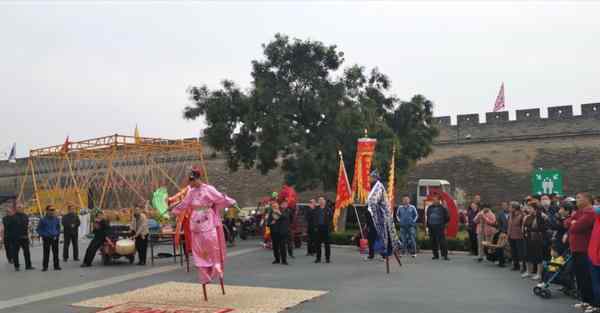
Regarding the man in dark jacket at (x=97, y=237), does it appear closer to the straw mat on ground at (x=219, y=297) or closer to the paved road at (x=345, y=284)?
the paved road at (x=345, y=284)

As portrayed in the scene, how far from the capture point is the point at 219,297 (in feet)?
28.1

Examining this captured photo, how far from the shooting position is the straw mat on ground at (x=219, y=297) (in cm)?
784

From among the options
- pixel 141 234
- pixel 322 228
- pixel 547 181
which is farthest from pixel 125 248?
pixel 547 181

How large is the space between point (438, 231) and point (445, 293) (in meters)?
5.07

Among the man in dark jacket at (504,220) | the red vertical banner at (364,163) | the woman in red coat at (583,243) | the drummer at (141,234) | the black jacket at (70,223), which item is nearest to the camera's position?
the woman in red coat at (583,243)

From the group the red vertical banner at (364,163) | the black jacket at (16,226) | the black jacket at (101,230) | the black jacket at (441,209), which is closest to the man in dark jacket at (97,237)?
the black jacket at (101,230)

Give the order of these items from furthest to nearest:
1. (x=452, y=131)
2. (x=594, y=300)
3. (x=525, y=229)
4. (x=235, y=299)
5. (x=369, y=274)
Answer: (x=452, y=131) < (x=369, y=274) < (x=525, y=229) < (x=235, y=299) < (x=594, y=300)

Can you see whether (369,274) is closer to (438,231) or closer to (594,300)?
(438,231)

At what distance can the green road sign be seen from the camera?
20027 millimetres

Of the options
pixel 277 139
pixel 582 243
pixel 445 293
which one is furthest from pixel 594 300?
pixel 277 139

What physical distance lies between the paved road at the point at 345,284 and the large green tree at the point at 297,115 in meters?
6.09

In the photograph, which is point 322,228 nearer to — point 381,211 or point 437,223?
point 381,211

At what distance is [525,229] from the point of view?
34.0ft

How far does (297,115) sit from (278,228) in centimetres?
857
